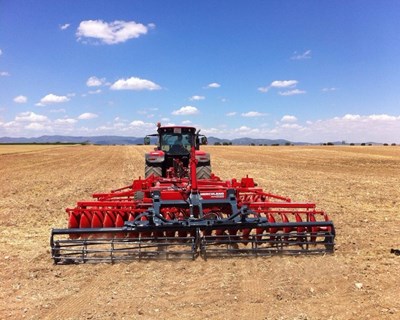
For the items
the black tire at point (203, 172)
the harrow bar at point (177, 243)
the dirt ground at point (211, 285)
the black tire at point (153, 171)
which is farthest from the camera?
the black tire at point (153, 171)

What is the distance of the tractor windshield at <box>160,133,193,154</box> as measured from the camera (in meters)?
11.3

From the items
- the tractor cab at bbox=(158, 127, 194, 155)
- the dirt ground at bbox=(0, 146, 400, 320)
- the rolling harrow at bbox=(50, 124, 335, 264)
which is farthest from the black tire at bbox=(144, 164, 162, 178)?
the dirt ground at bbox=(0, 146, 400, 320)

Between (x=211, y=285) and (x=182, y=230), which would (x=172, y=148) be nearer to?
(x=182, y=230)

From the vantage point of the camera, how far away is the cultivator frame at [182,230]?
559cm

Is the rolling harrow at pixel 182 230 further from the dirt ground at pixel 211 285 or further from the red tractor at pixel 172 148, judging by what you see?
the red tractor at pixel 172 148

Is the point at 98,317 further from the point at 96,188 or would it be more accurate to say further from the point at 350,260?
the point at 96,188

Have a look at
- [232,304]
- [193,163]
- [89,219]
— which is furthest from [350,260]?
[89,219]

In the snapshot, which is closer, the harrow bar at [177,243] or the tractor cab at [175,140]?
the harrow bar at [177,243]

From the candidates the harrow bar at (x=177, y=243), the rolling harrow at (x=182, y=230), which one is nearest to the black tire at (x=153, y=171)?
the rolling harrow at (x=182, y=230)

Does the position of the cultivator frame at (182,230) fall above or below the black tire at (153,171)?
below

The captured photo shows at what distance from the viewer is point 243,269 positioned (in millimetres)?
5102

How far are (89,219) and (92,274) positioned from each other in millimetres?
Answer: 1597

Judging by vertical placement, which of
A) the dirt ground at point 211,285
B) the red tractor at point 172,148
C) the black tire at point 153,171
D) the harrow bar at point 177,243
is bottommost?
the dirt ground at point 211,285

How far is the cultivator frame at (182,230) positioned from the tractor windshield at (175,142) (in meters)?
4.29
